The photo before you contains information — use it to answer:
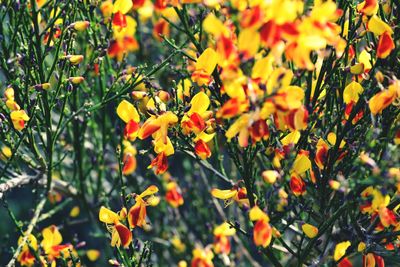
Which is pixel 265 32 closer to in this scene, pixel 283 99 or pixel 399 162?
pixel 283 99

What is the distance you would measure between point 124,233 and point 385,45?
1.03m

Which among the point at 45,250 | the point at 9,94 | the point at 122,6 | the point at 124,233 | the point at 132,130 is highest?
the point at 122,6

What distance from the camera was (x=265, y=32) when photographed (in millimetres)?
1522

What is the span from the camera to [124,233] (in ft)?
6.99

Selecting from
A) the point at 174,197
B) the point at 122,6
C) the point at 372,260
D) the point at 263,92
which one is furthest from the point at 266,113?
the point at 174,197

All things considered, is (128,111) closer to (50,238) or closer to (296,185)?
(296,185)

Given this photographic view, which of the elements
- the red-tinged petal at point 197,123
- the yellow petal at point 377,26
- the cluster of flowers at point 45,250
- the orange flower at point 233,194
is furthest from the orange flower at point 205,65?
the cluster of flowers at point 45,250

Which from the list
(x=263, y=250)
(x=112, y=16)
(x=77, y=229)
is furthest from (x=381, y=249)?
(x=77, y=229)

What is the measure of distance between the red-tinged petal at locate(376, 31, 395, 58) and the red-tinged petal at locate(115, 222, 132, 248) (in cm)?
99

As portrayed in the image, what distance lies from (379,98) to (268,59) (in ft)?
1.25

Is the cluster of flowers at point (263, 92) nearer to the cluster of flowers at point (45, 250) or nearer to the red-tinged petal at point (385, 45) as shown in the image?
the red-tinged petal at point (385, 45)

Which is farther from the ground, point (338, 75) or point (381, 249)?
point (338, 75)

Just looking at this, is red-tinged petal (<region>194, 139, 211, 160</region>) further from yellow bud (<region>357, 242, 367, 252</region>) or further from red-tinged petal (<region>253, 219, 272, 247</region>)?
yellow bud (<region>357, 242, 367, 252</region>)

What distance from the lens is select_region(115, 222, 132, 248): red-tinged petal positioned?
2.12m
